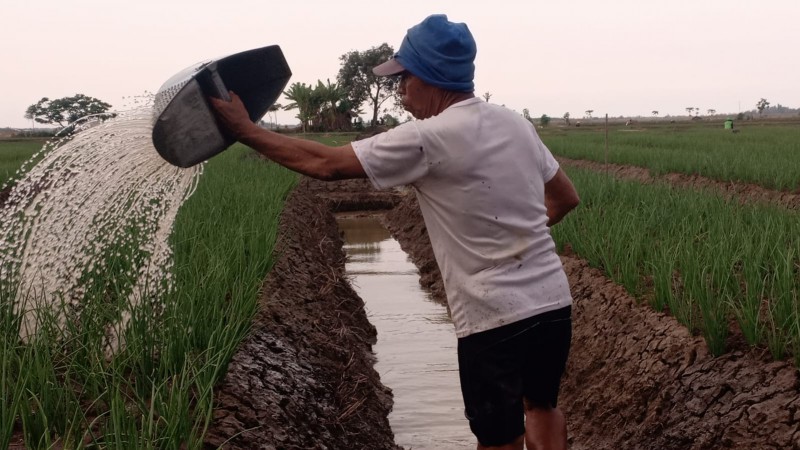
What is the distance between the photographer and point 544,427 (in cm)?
230

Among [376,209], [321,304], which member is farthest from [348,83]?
[321,304]

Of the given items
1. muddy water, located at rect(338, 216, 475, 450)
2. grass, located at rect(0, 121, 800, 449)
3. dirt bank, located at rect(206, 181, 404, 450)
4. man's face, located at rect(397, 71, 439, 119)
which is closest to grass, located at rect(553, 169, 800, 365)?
grass, located at rect(0, 121, 800, 449)

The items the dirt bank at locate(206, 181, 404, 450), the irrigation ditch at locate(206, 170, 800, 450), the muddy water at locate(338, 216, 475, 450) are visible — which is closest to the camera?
the dirt bank at locate(206, 181, 404, 450)

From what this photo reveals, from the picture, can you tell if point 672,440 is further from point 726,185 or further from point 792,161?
point 792,161

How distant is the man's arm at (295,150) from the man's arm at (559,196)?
0.64 metres

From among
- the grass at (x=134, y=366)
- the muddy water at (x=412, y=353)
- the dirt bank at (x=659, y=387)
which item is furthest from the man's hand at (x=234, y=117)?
the muddy water at (x=412, y=353)

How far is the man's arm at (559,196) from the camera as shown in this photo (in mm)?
2490

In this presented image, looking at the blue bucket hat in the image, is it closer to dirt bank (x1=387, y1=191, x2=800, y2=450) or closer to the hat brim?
the hat brim

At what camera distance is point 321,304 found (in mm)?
5301

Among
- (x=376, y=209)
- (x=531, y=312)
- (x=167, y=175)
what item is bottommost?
(x=376, y=209)

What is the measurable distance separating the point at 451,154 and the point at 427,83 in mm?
217

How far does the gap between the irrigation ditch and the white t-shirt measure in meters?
0.76

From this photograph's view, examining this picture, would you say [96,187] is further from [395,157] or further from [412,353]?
[412,353]

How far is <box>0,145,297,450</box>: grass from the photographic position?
2.23 meters
